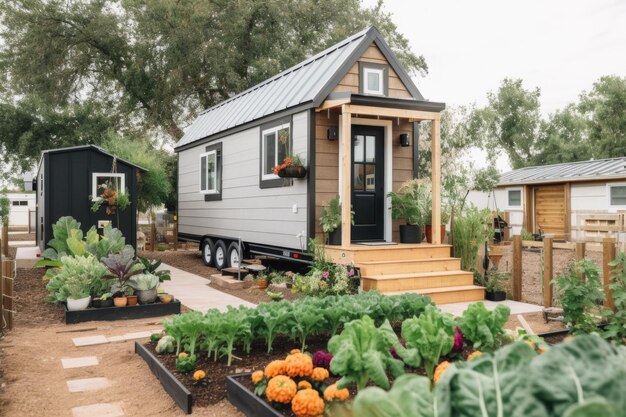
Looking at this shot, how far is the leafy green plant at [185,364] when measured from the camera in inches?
148

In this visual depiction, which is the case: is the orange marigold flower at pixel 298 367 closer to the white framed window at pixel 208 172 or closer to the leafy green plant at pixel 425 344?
the leafy green plant at pixel 425 344

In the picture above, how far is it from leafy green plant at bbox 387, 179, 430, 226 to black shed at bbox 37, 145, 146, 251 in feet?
16.6

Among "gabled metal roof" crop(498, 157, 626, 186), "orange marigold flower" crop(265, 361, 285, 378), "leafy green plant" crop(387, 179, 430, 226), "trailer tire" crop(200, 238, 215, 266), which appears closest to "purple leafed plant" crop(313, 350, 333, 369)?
"orange marigold flower" crop(265, 361, 285, 378)

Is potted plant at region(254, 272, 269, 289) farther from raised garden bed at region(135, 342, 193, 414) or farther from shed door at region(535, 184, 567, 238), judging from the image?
shed door at region(535, 184, 567, 238)

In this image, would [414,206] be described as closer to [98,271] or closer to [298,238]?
[298,238]

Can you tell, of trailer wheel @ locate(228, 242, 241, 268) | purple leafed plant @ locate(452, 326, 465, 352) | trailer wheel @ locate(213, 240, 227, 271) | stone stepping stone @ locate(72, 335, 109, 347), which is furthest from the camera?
trailer wheel @ locate(213, 240, 227, 271)

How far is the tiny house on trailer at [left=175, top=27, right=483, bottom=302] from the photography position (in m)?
7.64

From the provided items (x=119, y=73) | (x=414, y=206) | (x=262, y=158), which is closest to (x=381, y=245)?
(x=414, y=206)

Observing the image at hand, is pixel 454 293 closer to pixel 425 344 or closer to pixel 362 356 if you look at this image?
pixel 425 344

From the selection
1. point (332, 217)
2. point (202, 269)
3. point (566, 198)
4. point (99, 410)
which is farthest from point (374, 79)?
point (566, 198)

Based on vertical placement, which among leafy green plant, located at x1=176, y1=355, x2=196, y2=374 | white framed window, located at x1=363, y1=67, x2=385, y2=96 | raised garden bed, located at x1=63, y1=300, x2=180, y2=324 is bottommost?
raised garden bed, located at x1=63, y1=300, x2=180, y2=324

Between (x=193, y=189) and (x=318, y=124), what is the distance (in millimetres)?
6063

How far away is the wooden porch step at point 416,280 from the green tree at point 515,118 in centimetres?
2520

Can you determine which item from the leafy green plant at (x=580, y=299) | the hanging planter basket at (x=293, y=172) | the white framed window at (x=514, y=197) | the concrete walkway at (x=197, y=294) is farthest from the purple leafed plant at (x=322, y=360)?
the white framed window at (x=514, y=197)
